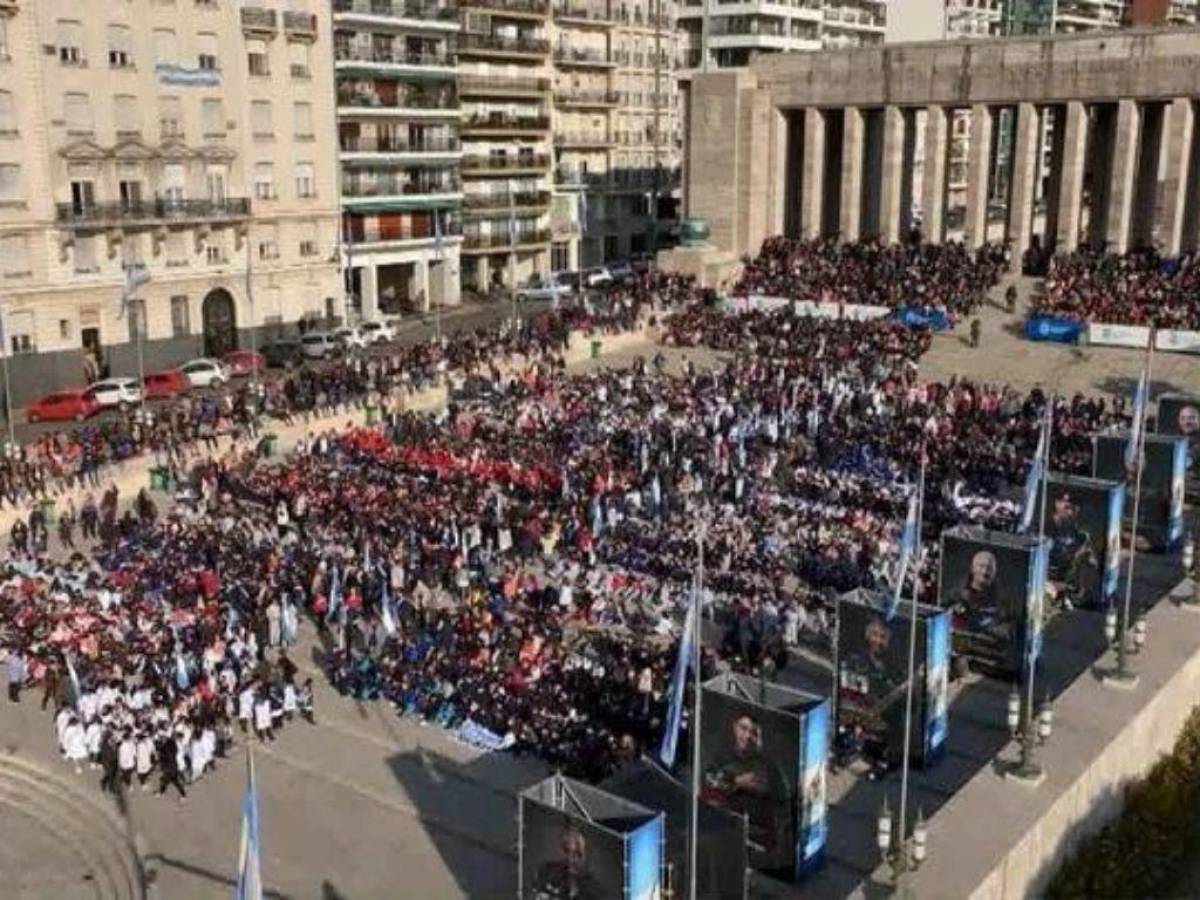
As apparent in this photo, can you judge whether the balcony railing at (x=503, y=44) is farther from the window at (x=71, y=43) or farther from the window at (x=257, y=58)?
the window at (x=71, y=43)

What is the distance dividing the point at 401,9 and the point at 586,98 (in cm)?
1898

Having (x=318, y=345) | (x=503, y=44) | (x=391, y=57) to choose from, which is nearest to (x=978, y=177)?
(x=503, y=44)

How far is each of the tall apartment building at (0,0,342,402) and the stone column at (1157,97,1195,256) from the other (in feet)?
119

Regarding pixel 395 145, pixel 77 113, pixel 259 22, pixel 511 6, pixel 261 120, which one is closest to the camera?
pixel 77 113

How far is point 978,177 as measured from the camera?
63031mm

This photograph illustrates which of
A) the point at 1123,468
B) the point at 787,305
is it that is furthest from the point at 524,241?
the point at 1123,468

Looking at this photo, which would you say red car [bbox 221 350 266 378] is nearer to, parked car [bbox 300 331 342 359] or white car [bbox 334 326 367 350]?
parked car [bbox 300 331 342 359]

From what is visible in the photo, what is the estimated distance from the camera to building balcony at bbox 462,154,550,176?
249 ft

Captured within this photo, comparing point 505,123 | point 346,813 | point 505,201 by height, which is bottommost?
point 346,813

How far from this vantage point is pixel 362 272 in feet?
228

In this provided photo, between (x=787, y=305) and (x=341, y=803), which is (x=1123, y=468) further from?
(x=787, y=305)

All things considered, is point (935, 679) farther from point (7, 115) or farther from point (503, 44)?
point (503, 44)

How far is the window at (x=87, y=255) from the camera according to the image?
54062mm

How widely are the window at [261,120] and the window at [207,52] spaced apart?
256 cm
